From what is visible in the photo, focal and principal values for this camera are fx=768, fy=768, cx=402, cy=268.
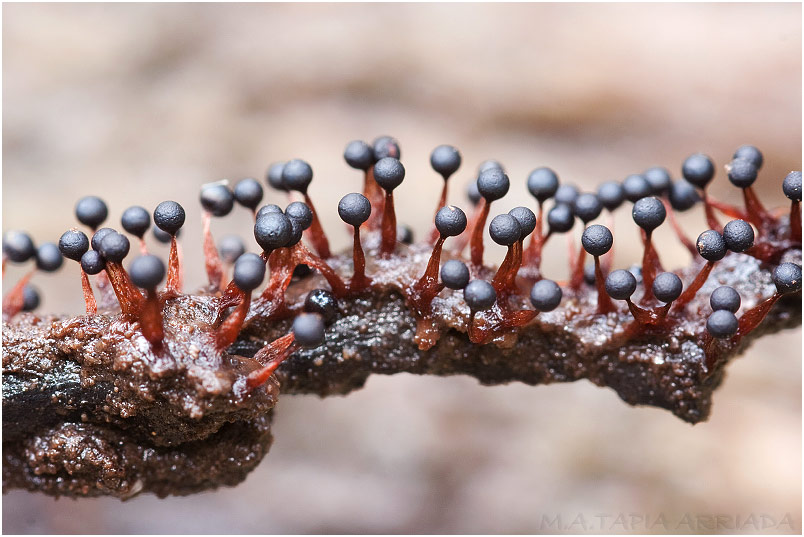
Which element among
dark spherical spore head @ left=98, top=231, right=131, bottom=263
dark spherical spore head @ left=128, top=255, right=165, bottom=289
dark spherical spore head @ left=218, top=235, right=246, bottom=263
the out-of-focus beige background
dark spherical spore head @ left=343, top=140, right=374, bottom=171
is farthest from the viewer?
the out-of-focus beige background

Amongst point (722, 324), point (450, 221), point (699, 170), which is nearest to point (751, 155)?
point (699, 170)

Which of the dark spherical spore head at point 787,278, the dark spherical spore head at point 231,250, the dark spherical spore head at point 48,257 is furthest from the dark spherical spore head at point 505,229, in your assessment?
the dark spherical spore head at point 48,257

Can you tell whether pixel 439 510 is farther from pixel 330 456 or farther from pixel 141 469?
A: pixel 141 469

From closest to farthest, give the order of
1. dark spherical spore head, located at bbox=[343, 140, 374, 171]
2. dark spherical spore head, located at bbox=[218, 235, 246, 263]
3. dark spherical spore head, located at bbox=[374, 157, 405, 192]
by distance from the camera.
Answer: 1. dark spherical spore head, located at bbox=[374, 157, 405, 192]
2. dark spherical spore head, located at bbox=[343, 140, 374, 171]
3. dark spherical spore head, located at bbox=[218, 235, 246, 263]

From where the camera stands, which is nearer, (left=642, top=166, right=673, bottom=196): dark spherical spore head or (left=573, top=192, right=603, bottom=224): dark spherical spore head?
(left=573, top=192, right=603, bottom=224): dark spherical spore head

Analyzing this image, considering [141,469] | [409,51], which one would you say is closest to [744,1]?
[409,51]

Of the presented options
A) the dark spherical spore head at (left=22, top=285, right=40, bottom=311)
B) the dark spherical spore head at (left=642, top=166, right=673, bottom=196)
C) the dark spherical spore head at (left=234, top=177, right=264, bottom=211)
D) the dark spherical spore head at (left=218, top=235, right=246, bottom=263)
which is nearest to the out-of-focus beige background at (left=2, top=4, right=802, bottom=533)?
the dark spherical spore head at (left=22, top=285, right=40, bottom=311)

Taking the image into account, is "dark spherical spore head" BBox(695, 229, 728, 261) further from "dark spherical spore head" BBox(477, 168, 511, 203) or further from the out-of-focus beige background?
the out-of-focus beige background
